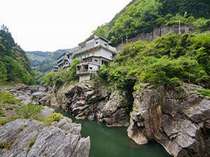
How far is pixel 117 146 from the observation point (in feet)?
88.3

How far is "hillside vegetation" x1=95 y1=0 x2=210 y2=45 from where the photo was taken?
52.9 meters

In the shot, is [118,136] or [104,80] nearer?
[118,136]

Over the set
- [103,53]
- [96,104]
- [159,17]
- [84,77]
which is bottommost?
[96,104]

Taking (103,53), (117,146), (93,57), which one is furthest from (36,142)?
(103,53)

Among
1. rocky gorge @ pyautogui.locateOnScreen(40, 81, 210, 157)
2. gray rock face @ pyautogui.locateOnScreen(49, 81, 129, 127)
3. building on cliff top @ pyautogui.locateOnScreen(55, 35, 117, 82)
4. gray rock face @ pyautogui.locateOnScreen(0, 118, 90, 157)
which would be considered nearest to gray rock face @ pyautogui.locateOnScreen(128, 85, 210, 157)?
rocky gorge @ pyautogui.locateOnScreen(40, 81, 210, 157)

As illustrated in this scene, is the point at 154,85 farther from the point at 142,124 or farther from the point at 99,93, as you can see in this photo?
the point at 99,93

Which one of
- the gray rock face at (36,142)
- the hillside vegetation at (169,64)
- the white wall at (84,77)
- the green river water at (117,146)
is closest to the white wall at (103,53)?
the white wall at (84,77)

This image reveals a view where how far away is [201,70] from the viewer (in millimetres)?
28188

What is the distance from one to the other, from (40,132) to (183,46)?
26269 millimetres

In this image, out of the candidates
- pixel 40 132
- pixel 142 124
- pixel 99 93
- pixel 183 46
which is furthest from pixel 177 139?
pixel 99 93

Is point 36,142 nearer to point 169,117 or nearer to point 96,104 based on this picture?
point 169,117

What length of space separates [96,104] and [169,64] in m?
21.3

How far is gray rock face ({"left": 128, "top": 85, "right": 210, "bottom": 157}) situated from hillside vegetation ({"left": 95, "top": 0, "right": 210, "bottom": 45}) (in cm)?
2569

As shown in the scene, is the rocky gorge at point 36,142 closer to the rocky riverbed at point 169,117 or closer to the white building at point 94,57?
the rocky riverbed at point 169,117
